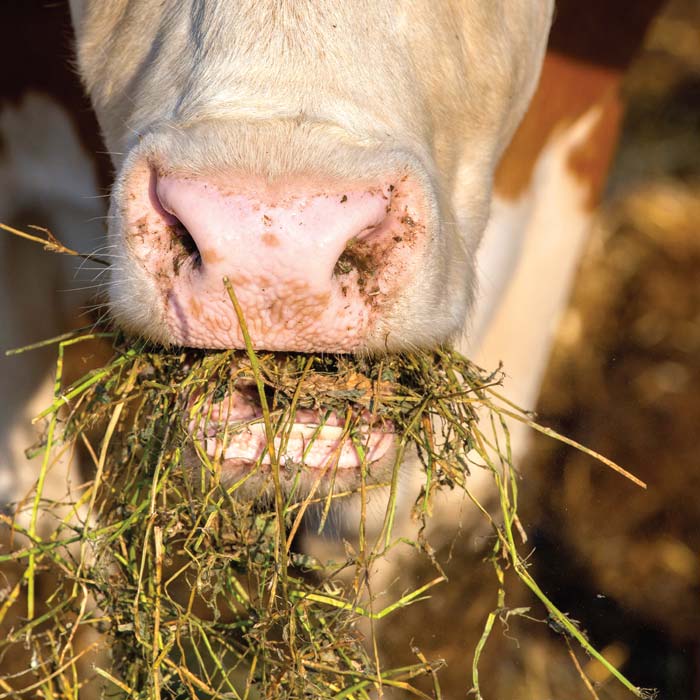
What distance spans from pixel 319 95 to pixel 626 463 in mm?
2347

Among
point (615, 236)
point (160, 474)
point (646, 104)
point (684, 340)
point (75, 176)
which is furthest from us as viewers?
point (646, 104)

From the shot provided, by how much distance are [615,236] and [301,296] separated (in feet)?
10.6

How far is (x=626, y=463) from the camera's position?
11.4ft

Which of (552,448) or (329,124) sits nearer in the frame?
(329,124)

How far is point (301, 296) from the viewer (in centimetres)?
135

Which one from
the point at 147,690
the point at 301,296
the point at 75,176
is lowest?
the point at 147,690

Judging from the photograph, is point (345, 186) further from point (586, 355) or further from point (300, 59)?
point (586, 355)

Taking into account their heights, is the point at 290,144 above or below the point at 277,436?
above

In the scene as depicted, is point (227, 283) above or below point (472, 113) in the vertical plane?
below

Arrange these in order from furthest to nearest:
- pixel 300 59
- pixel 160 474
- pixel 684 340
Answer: pixel 684 340 → pixel 160 474 → pixel 300 59

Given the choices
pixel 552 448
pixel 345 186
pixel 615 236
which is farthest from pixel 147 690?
pixel 615 236

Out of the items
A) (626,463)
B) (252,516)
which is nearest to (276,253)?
(252,516)

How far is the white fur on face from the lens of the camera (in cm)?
139

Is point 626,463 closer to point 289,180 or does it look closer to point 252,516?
point 252,516
